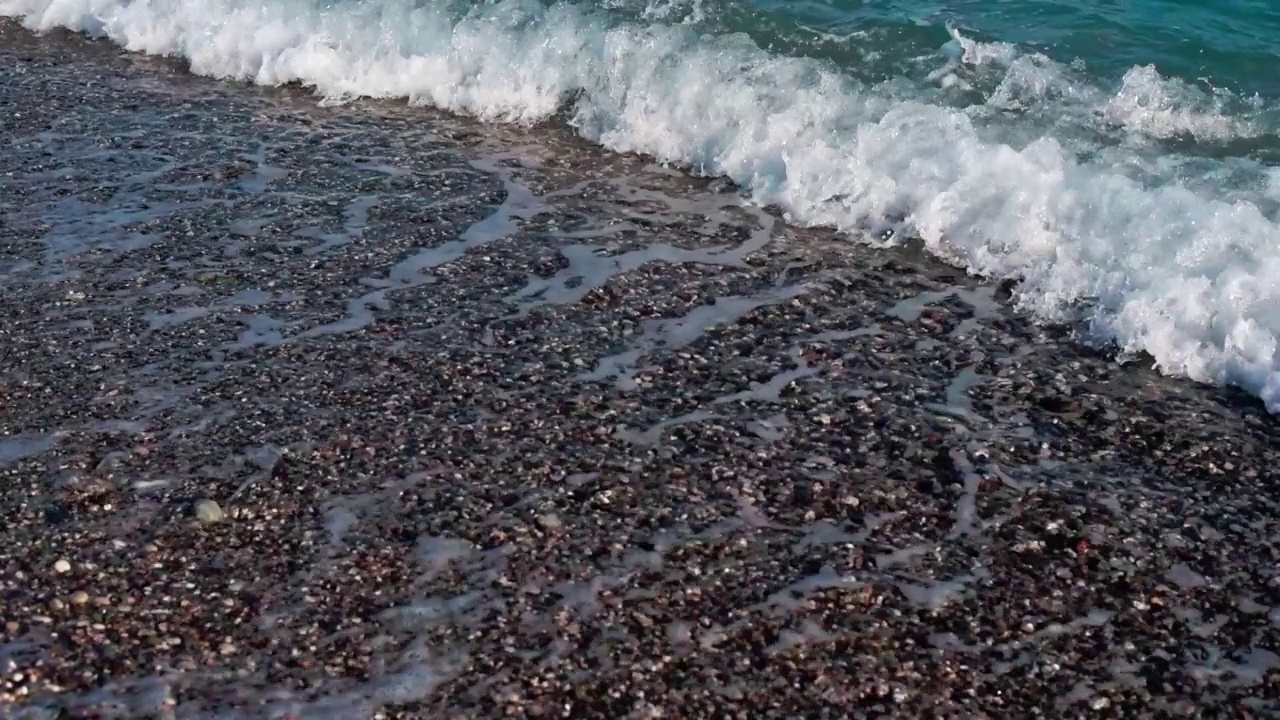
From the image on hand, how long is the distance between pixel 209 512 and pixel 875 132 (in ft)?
21.1

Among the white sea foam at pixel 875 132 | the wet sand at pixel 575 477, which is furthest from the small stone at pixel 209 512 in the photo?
the white sea foam at pixel 875 132

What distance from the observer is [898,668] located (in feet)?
18.0

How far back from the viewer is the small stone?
625 cm

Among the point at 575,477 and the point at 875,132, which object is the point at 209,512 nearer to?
the point at 575,477

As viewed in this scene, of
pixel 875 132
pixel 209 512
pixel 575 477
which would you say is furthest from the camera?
pixel 875 132

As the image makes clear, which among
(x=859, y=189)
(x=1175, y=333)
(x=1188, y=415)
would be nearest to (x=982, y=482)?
(x=1188, y=415)

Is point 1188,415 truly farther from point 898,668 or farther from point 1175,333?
point 898,668

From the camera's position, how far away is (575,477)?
6.69 m

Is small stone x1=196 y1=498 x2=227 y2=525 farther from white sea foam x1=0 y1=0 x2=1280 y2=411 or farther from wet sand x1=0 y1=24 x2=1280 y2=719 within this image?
white sea foam x1=0 y1=0 x2=1280 y2=411

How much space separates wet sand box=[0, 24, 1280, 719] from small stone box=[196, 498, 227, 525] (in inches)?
1.5

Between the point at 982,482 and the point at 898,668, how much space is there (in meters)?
1.61

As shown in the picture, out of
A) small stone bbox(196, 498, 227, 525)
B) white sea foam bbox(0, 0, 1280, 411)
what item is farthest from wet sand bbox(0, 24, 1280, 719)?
white sea foam bbox(0, 0, 1280, 411)

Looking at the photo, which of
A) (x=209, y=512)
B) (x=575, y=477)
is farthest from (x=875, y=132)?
(x=209, y=512)

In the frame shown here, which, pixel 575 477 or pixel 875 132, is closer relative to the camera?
pixel 575 477
